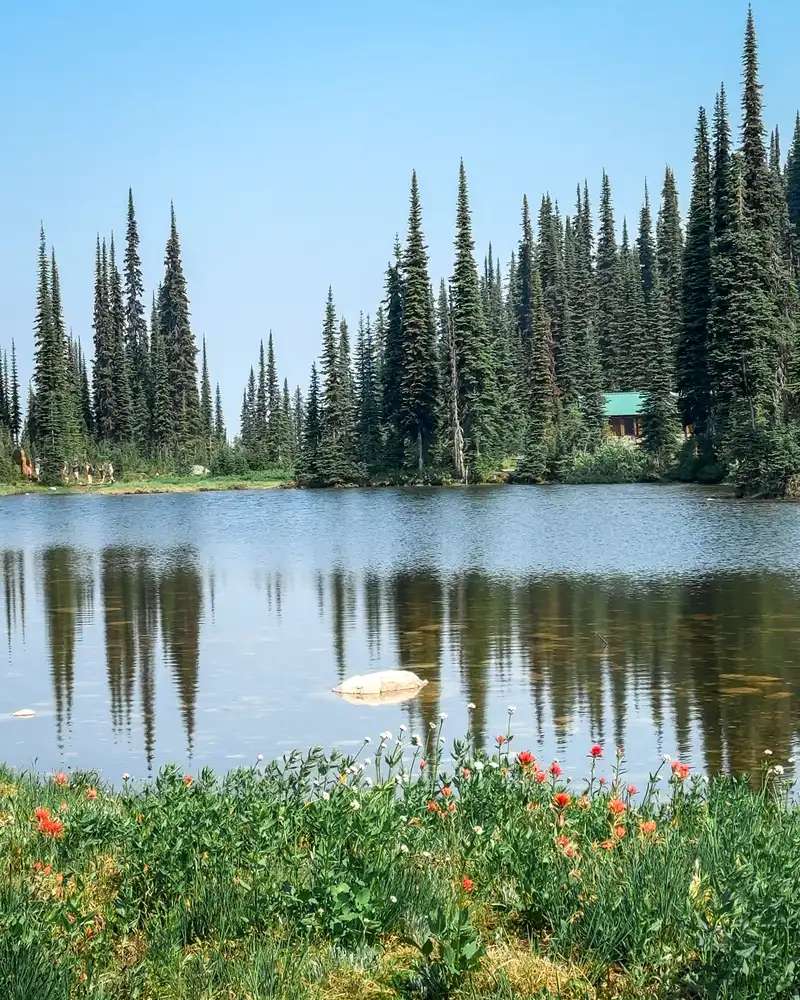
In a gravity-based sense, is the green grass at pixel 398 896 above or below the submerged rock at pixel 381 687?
above

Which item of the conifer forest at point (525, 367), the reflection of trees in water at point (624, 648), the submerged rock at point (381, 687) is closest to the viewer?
the reflection of trees in water at point (624, 648)

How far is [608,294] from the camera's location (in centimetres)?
12800

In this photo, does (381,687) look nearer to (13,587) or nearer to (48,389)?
(13,587)

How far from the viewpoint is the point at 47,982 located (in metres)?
4.73

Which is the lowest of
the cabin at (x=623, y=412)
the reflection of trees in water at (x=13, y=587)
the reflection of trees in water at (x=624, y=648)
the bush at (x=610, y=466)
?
the reflection of trees in water at (x=624, y=648)

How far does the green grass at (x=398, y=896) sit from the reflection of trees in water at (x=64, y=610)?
6.76 m

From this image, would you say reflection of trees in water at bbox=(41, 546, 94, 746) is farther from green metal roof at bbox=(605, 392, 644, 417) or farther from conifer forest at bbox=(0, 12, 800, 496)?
green metal roof at bbox=(605, 392, 644, 417)

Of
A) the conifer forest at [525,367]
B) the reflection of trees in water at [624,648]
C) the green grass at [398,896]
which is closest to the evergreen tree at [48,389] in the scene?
the conifer forest at [525,367]

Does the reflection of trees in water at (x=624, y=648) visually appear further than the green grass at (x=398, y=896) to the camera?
Yes

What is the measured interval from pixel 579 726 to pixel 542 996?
8083 mm

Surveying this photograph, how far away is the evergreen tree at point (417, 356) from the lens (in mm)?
86062

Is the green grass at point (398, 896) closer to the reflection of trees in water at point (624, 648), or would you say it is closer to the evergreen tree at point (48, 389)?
Result: the reflection of trees in water at point (624, 648)

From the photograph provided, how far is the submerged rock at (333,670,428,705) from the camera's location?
14.6 meters

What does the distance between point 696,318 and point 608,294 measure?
5534cm
